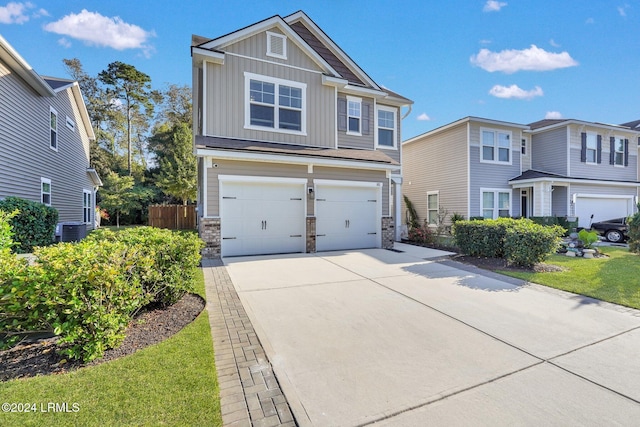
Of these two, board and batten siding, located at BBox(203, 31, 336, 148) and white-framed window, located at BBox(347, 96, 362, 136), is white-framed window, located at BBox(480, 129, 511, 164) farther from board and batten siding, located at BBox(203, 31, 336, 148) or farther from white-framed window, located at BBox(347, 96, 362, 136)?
board and batten siding, located at BBox(203, 31, 336, 148)

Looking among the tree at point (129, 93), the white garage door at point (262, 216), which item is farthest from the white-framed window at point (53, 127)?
the tree at point (129, 93)

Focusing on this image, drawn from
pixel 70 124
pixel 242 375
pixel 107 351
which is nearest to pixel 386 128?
pixel 242 375

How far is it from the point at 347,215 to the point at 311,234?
1637mm

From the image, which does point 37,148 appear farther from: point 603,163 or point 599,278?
point 603,163

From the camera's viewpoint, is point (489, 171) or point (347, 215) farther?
point (489, 171)

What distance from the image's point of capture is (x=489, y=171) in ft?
53.1

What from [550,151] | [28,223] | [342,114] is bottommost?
[28,223]

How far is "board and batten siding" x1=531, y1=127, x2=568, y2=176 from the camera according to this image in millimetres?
16742

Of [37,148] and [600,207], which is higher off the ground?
→ [37,148]

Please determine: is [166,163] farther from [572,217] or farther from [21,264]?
[572,217]

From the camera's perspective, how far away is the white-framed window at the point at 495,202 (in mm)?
16094

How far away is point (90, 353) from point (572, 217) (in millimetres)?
20821

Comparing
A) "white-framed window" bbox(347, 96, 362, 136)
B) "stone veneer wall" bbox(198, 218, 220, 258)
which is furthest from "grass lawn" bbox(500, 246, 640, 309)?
"white-framed window" bbox(347, 96, 362, 136)

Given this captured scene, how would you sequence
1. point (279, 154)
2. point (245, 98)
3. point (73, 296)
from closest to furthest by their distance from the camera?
point (73, 296)
point (279, 154)
point (245, 98)
